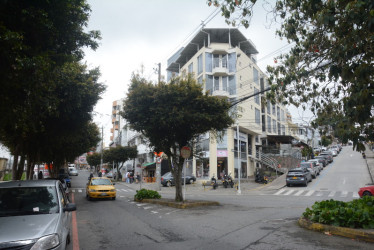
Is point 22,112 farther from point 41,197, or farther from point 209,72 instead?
point 209,72

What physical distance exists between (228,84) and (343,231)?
104 ft

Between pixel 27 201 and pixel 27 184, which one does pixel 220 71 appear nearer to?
pixel 27 184

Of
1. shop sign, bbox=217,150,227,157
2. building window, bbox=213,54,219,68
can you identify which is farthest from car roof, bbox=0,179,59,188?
building window, bbox=213,54,219,68

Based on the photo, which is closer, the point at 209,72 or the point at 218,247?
the point at 218,247

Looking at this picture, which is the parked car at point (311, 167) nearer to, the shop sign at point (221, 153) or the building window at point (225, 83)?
the shop sign at point (221, 153)

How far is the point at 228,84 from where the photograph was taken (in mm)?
37875

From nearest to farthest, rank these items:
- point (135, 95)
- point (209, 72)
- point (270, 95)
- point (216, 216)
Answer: point (270, 95)
point (216, 216)
point (135, 95)
point (209, 72)

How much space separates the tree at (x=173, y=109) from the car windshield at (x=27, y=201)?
8058 millimetres

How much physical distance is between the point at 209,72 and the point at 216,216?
28487mm

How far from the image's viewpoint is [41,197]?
5949 mm

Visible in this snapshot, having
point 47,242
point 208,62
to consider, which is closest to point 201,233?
point 47,242

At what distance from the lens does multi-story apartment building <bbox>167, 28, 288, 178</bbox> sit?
A: 121 ft

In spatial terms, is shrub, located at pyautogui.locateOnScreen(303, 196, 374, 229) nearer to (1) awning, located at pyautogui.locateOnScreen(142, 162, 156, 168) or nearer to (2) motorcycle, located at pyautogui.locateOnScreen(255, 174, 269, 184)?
(2) motorcycle, located at pyautogui.locateOnScreen(255, 174, 269, 184)

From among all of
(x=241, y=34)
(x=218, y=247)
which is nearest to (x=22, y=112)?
(x=218, y=247)
